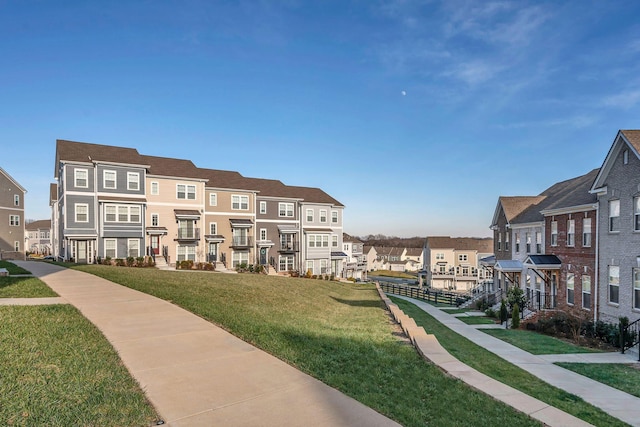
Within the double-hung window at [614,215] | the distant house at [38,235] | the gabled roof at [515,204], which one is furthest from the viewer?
the distant house at [38,235]

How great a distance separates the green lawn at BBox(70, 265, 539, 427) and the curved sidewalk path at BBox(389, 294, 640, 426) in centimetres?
340

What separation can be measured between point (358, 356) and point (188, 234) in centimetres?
2826

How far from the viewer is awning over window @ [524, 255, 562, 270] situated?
72.4ft

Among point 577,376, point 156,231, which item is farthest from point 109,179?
point 577,376

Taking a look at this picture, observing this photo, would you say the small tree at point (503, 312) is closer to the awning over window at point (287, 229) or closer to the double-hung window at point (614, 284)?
the double-hung window at point (614, 284)

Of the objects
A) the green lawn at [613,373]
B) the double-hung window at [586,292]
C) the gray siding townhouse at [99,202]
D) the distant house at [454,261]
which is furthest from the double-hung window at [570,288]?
the distant house at [454,261]

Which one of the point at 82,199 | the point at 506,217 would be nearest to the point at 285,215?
the point at 82,199

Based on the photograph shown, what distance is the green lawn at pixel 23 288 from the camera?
10.9 m

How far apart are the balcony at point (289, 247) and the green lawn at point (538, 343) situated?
82.0ft

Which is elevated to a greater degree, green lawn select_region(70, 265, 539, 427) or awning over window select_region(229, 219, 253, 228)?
awning over window select_region(229, 219, 253, 228)

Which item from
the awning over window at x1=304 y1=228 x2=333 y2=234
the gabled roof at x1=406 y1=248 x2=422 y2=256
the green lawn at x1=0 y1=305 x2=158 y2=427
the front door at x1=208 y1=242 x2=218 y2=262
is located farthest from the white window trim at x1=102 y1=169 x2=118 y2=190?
the gabled roof at x1=406 y1=248 x2=422 y2=256

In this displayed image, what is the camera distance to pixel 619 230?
17.0 m

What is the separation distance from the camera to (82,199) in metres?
27.7

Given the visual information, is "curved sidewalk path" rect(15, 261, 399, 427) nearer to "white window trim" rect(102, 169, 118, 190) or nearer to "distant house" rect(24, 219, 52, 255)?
"white window trim" rect(102, 169, 118, 190)
